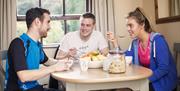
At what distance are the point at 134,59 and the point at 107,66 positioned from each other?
1.92 feet

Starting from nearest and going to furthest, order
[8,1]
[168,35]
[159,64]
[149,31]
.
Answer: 1. [159,64]
2. [149,31]
3. [168,35]
4. [8,1]

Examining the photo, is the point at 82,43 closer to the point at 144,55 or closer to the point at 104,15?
the point at 144,55

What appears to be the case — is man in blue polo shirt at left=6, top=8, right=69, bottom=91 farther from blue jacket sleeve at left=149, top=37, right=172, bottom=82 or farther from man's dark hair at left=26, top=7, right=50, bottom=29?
blue jacket sleeve at left=149, top=37, right=172, bottom=82

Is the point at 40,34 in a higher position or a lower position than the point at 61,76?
higher

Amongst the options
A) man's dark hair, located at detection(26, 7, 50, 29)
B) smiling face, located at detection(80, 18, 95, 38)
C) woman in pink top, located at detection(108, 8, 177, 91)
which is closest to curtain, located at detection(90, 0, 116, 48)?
smiling face, located at detection(80, 18, 95, 38)

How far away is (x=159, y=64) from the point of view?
2004 mm

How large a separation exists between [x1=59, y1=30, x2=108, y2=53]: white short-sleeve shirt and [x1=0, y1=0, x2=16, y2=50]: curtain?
114 cm

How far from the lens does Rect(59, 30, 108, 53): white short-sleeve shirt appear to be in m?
2.75

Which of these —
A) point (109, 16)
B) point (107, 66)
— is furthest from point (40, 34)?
point (109, 16)

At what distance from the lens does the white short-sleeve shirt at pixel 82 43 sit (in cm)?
275

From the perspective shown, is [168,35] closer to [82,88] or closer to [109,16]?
[109,16]

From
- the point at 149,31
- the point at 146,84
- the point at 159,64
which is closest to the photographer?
the point at 146,84

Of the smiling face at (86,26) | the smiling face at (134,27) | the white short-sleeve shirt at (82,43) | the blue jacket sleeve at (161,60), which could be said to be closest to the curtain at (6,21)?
the white short-sleeve shirt at (82,43)

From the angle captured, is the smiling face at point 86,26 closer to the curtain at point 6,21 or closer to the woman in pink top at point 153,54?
the woman in pink top at point 153,54
